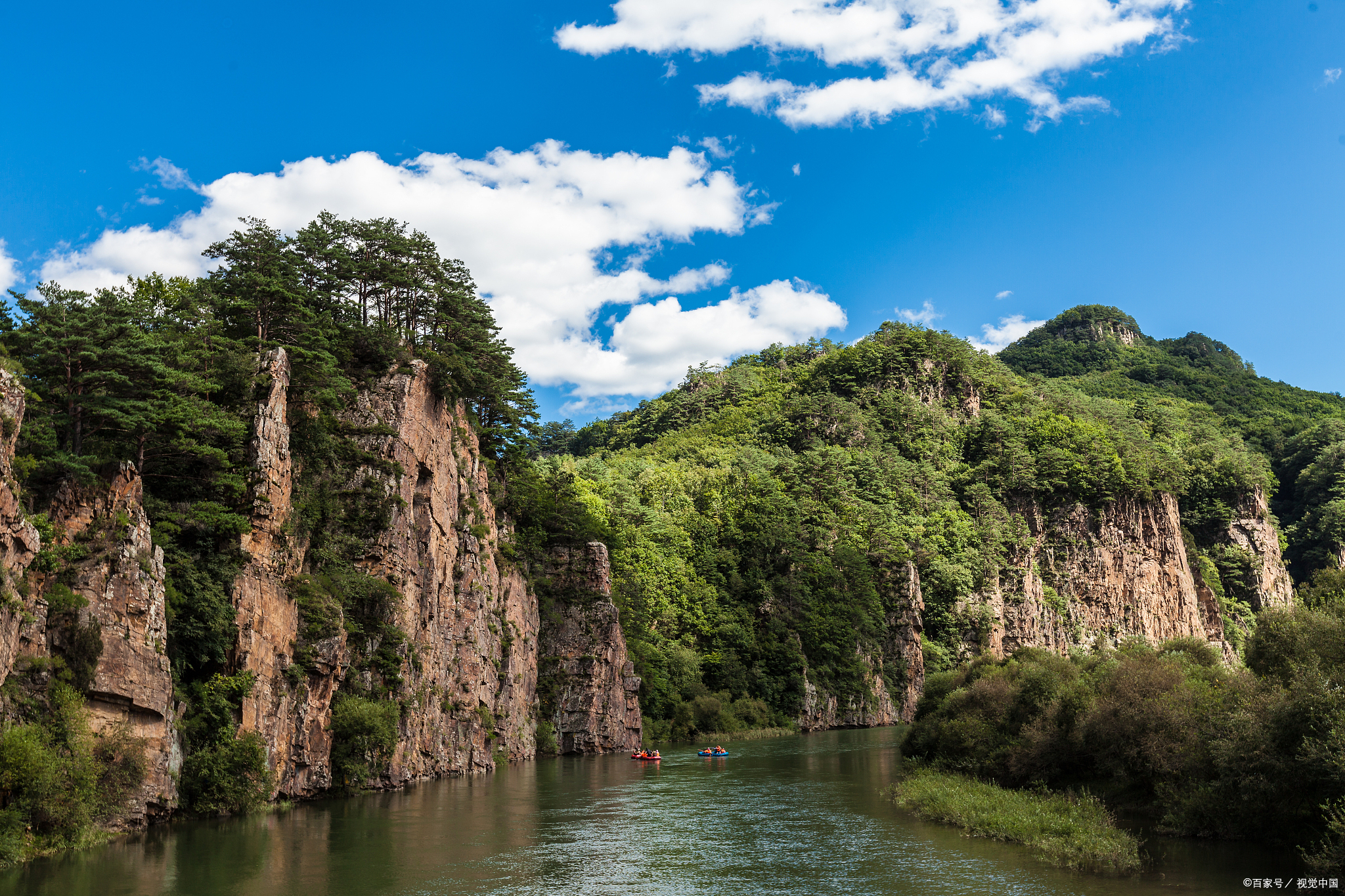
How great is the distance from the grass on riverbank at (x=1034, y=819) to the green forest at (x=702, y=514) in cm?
256

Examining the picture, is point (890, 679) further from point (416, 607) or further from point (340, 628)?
point (340, 628)

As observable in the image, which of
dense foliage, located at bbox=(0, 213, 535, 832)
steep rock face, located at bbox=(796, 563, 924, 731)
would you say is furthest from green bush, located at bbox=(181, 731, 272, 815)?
steep rock face, located at bbox=(796, 563, 924, 731)

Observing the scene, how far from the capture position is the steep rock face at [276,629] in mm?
42438

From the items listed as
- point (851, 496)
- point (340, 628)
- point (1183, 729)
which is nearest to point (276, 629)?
point (340, 628)

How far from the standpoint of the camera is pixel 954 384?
18350 centimetres

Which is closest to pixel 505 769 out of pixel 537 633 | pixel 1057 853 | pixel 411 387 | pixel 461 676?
pixel 461 676

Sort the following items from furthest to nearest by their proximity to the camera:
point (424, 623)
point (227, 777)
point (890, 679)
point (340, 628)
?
point (890, 679) < point (424, 623) < point (340, 628) < point (227, 777)

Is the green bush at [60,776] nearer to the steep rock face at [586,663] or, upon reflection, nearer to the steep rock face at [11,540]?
the steep rock face at [11,540]

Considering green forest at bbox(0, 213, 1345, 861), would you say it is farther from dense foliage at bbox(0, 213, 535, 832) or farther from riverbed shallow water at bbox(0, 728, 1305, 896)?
riverbed shallow water at bbox(0, 728, 1305, 896)

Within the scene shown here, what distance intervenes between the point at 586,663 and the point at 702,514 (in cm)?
4803

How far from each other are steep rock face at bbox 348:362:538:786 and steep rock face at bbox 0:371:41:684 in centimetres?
2359

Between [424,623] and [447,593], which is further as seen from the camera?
[447,593]

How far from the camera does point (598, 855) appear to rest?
3334 cm

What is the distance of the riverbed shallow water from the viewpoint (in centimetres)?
2688
